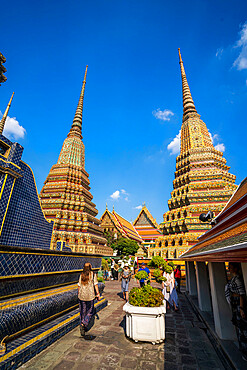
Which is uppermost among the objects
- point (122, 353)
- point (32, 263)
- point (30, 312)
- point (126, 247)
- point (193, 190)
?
point (193, 190)

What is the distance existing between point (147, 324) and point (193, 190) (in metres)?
17.6

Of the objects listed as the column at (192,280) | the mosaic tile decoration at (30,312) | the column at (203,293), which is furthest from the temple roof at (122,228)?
the mosaic tile decoration at (30,312)

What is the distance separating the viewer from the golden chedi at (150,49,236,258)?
17.9 meters

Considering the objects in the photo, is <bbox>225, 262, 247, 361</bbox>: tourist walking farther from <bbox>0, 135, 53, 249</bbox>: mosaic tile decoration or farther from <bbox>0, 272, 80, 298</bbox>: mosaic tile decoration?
<bbox>0, 135, 53, 249</bbox>: mosaic tile decoration

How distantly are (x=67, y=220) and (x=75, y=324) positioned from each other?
56.5ft

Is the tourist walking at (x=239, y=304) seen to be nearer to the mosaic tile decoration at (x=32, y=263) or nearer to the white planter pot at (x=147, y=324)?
the white planter pot at (x=147, y=324)

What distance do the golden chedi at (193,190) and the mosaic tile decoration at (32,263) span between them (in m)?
13.9

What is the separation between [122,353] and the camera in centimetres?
333

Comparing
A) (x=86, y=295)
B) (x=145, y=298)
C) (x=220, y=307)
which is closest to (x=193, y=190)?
(x=220, y=307)

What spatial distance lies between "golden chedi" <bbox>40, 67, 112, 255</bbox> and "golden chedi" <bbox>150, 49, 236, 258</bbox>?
7.97 meters

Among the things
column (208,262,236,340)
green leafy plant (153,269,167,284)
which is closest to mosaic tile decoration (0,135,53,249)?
green leafy plant (153,269,167,284)

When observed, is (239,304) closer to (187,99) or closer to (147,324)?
(147,324)

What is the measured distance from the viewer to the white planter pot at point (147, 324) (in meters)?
3.79

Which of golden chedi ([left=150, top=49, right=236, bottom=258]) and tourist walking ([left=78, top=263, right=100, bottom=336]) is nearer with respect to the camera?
tourist walking ([left=78, top=263, right=100, bottom=336])
